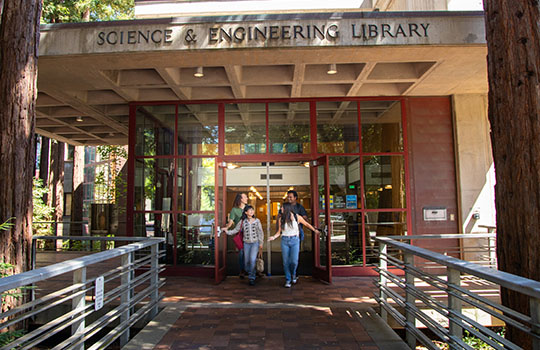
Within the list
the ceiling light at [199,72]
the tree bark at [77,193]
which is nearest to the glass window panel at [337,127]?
the ceiling light at [199,72]

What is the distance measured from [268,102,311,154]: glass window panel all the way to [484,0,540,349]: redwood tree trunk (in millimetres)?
4561

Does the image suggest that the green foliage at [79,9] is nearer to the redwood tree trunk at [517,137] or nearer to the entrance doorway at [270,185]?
the entrance doorway at [270,185]

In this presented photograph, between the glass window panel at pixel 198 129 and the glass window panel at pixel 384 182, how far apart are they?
3.40 m

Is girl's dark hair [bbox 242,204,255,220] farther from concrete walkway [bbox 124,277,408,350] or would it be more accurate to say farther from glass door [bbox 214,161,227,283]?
concrete walkway [bbox 124,277,408,350]

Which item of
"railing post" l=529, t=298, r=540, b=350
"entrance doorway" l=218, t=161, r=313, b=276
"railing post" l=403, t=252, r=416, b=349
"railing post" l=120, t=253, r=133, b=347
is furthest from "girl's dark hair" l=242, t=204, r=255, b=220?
"railing post" l=529, t=298, r=540, b=350

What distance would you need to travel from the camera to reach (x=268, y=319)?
187 inches

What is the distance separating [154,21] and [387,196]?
5.66m

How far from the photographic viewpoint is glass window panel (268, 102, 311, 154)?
26.0ft

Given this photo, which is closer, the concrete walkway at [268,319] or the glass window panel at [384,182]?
the concrete walkway at [268,319]

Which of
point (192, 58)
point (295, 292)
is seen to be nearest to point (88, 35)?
point (192, 58)

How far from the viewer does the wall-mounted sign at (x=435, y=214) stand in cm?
775

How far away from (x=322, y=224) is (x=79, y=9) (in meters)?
11.6

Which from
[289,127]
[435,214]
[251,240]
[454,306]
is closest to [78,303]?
[454,306]

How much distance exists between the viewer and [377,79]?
6957 mm
